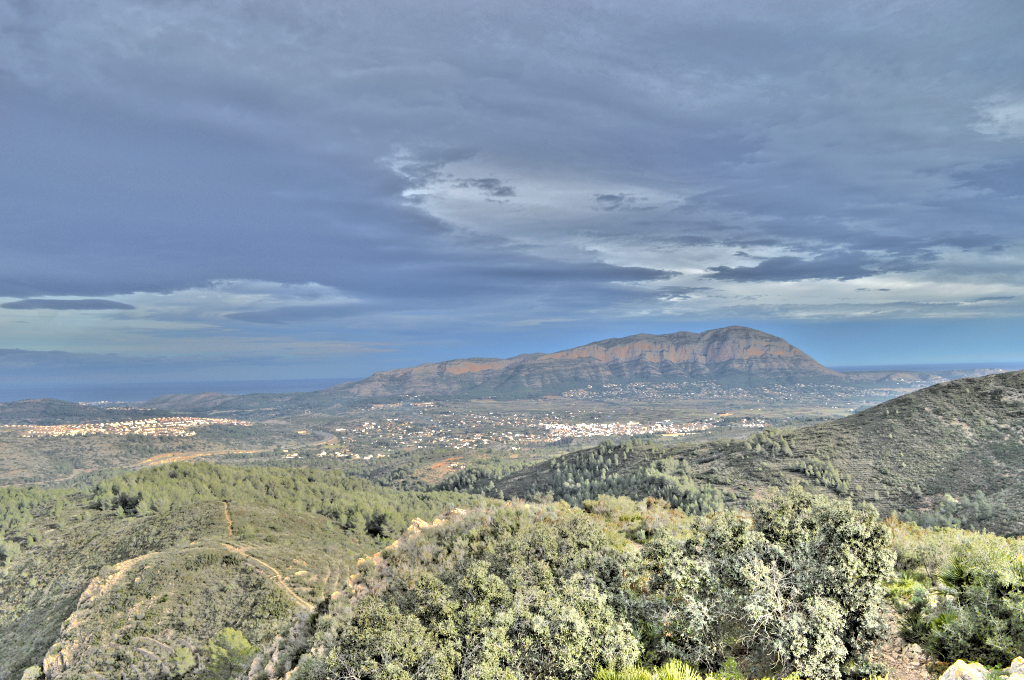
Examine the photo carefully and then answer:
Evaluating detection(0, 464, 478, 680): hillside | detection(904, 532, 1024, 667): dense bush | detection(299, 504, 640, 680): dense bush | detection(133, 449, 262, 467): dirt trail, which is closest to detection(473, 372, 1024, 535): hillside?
detection(904, 532, 1024, 667): dense bush

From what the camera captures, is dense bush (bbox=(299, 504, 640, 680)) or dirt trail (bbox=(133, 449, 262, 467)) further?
dirt trail (bbox=(133, 449, 262, 467))

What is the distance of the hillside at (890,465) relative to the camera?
49.2 meters

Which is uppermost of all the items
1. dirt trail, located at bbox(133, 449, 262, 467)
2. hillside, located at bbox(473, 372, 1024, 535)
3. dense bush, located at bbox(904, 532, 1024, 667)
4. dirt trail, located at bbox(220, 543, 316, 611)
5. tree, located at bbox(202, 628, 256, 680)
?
dense bush, located at bbox(904, 532, 1024, 667)

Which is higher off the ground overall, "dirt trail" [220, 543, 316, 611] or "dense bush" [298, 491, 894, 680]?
"dense bush" [298, 491, 894, 680]

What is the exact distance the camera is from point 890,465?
195 ft

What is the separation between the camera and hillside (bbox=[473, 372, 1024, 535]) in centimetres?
4925

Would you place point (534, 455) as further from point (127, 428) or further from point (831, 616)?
point (127, 428)

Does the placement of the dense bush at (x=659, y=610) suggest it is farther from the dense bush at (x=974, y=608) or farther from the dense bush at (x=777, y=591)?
the dense bush at (x=974, y=608)

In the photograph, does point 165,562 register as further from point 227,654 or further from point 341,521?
point 341,521

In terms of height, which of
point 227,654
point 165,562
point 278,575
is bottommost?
point 227,654

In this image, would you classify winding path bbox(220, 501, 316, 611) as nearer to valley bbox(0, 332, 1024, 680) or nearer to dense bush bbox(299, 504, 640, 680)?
valley bbox(0, 332, 1024, 680)

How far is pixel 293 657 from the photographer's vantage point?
2261 cm

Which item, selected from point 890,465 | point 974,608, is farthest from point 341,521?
point 890,465

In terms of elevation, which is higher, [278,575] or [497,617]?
[497,617]
